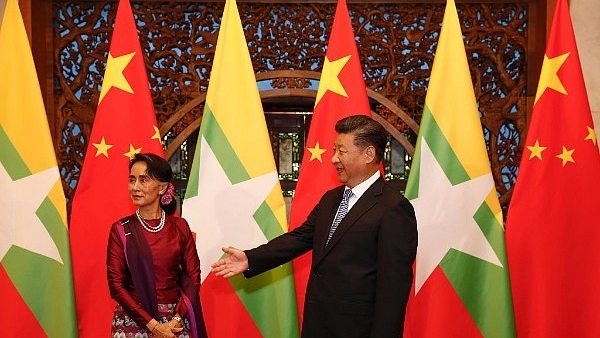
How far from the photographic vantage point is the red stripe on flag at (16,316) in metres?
3.23

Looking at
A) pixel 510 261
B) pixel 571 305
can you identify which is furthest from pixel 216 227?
pixel 571 305

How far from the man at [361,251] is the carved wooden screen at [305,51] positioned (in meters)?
1.44

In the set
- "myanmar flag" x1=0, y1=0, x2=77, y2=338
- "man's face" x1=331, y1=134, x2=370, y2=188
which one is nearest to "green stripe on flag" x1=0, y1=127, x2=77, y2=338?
"myanmar flag" x1=0, y1=0, x2=77, y2=338

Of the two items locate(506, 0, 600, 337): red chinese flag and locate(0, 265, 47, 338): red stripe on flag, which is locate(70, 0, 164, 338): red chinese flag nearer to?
locate(0, 265, 47, 338): red stripe on flag

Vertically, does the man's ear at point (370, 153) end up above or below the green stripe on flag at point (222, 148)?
below

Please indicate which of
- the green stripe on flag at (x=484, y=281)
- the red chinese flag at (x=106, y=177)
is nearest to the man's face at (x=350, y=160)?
the green stripe on flag at (x=484, y=281)

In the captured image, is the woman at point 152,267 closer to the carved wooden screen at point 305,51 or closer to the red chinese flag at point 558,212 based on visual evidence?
the carved wooden screen at point 305,51

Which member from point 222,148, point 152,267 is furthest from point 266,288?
point 152,267

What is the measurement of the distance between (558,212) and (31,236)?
2.22 meters

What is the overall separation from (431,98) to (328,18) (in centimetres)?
86

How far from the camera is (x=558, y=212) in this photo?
3.36 metres

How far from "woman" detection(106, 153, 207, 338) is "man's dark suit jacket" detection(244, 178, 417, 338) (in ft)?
1.58

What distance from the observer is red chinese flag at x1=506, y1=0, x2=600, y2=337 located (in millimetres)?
3355

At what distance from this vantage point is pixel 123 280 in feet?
8.89
